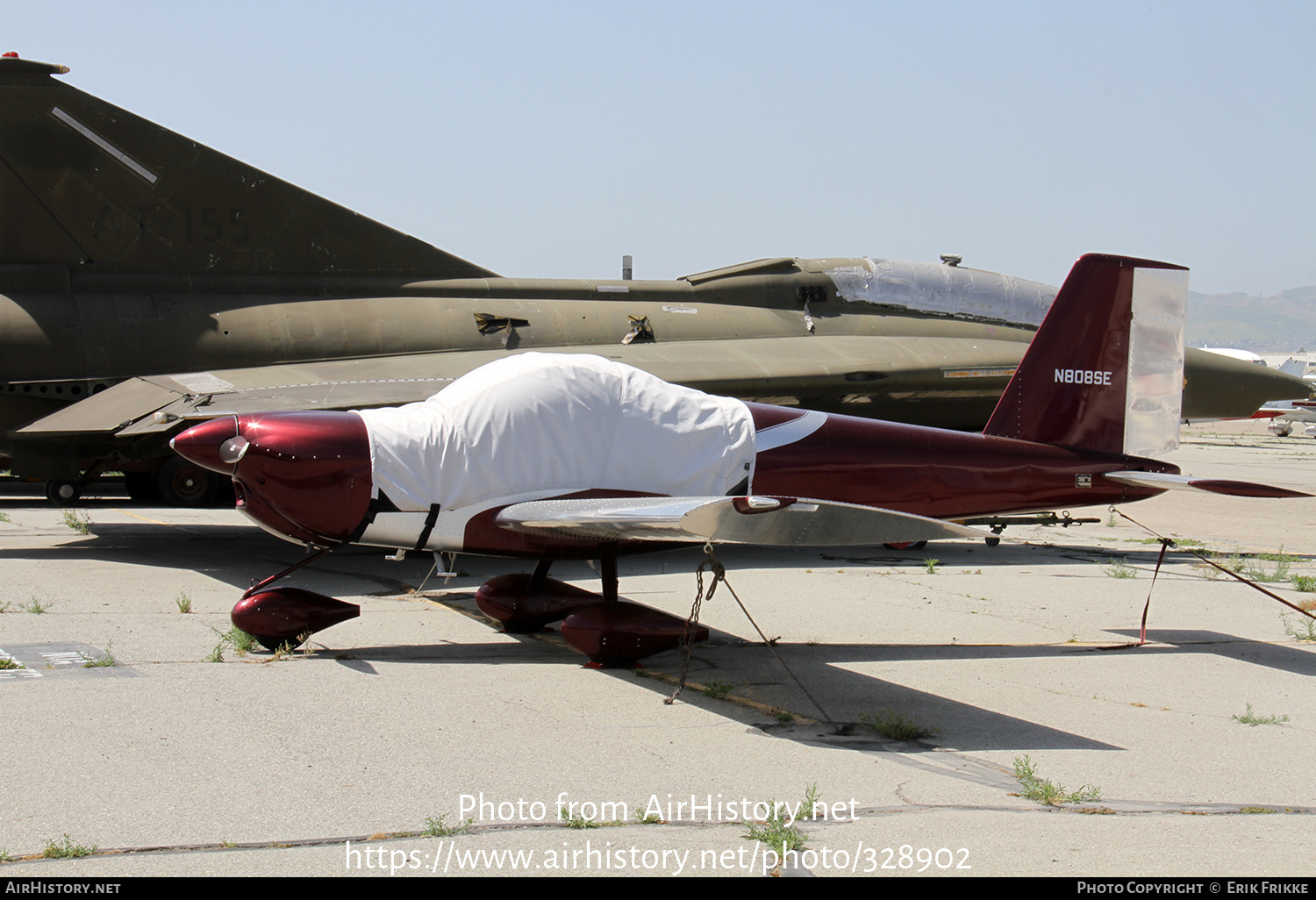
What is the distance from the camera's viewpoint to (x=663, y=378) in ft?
40.2

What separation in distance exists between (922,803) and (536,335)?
31.7 ft

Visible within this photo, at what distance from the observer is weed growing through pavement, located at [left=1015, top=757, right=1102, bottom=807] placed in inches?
175

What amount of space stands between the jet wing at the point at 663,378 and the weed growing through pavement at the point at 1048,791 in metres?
7.42

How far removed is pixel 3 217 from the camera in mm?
11547

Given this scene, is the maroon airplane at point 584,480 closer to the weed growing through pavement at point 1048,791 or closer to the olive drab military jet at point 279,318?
the weed growing through pavement at point 1048,791

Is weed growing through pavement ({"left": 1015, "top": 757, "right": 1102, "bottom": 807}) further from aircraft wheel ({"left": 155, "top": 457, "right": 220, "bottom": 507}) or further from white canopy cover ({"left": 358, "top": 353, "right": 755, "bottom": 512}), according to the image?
aircraft wheel ({"left": 155, "top": 457, "right": 220, "bottom": 507})

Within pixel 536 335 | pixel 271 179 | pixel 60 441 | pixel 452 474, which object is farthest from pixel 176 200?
pixel 452 474

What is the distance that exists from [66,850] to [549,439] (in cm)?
382

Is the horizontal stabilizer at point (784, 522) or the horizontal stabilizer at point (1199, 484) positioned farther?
the horizontal stabilizer at point (1199, 484)

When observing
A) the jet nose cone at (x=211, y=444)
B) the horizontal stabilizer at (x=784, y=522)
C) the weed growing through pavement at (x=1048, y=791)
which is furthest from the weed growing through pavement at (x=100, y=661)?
the weed growing through pavement at (x=1048, y=791)

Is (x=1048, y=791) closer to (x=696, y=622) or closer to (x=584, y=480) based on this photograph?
(x=696, y=622)

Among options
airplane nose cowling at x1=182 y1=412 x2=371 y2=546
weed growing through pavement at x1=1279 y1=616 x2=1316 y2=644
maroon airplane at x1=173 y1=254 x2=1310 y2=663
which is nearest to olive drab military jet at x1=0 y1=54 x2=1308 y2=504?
airplane nose cowling at x1=182 y1=412 x2=371 y2=546

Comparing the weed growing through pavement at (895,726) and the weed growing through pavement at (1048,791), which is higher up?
the weed growing through pavement at (1048,791)

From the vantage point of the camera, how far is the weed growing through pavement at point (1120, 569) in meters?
10.8
